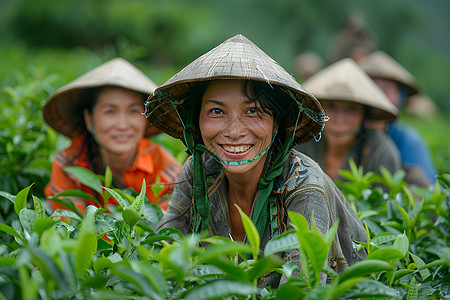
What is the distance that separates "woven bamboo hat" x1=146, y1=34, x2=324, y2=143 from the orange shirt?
70cm

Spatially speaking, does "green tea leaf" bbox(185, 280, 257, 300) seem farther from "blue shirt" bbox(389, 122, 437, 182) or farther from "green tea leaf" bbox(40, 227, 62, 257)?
"blue shirt" bbox(389, 122, 437, 182)

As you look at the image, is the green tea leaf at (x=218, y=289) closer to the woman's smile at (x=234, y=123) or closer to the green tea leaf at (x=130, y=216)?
the green tea leaf at (x=130, y=216)

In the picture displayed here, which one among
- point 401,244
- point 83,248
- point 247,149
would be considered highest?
point 247,149

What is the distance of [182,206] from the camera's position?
1.99 m

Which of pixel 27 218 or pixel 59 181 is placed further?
pixel 59 181

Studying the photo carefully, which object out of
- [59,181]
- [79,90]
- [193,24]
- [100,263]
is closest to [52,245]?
[100,263]

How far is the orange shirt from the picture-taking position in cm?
265

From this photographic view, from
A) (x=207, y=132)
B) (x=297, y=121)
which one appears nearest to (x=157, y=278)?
(x=207, y=132)

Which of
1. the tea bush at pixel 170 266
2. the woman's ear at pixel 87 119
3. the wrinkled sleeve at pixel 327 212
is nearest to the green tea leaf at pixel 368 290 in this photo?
the tea bush at pixel 170 266

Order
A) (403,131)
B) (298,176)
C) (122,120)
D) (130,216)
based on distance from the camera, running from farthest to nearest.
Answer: (403,131), (122,120), (298,176), (130,216)

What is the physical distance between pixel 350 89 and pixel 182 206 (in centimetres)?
194

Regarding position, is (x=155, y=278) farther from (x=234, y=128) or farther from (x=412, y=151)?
(x=412, y=151)

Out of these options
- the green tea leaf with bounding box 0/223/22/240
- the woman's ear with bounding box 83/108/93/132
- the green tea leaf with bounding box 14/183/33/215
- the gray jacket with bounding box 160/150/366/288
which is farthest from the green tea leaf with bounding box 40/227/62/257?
the woman's ear with bounding box 83/108/93/132

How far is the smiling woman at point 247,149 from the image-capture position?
5.57 feet
